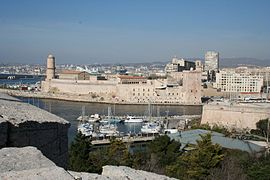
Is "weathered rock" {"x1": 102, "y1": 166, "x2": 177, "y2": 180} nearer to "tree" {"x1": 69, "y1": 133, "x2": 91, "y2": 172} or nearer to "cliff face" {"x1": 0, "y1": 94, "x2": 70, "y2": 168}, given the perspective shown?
"cliff face" {"x1": 0, "y1": 94, "x2": 70, "y2": 168}

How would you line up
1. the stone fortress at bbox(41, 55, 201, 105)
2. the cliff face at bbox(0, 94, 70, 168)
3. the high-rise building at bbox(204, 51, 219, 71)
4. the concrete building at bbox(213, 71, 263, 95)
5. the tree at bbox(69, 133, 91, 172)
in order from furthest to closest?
the high-rise building at bbox(204, 51, 219, 71) < the concrete building at bbox(213, 71, 263, 95) < the stone fortress at bbox(41, 55, 201, 105) < the tree at bbox(69, 133, 91, 172) < the cliff face at bbox(0, 94, 70, 168)

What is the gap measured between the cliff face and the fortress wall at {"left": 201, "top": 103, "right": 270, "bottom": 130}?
40.3 ft

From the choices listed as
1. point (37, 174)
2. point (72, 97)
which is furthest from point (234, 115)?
point (72, 97)

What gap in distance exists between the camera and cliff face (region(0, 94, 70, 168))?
1603mm

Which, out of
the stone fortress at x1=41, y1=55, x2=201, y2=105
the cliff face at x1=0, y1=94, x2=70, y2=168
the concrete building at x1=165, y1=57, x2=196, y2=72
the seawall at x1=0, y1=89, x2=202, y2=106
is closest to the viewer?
the cliff face at x1=0, y1=94, x2=70, y2=168

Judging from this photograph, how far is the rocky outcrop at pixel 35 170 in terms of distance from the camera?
113 cm

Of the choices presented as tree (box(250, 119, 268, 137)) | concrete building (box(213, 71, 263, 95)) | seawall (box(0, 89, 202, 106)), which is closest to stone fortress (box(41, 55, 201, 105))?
seawall (box(0, 89, 202, 106))

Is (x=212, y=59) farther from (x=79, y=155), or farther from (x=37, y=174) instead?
(x=37, y=174)

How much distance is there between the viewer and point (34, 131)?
67.7 inches

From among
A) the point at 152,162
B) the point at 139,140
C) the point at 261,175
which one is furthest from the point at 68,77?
the point at 261,175

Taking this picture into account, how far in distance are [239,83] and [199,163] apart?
28358 millimetres

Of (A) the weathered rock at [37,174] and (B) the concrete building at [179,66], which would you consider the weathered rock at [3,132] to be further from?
(B) the concrete building at [179,66]

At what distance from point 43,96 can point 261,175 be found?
27.6 metres

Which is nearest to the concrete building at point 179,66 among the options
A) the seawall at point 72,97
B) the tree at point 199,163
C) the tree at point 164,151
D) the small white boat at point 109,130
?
the seawall at point 72,97
